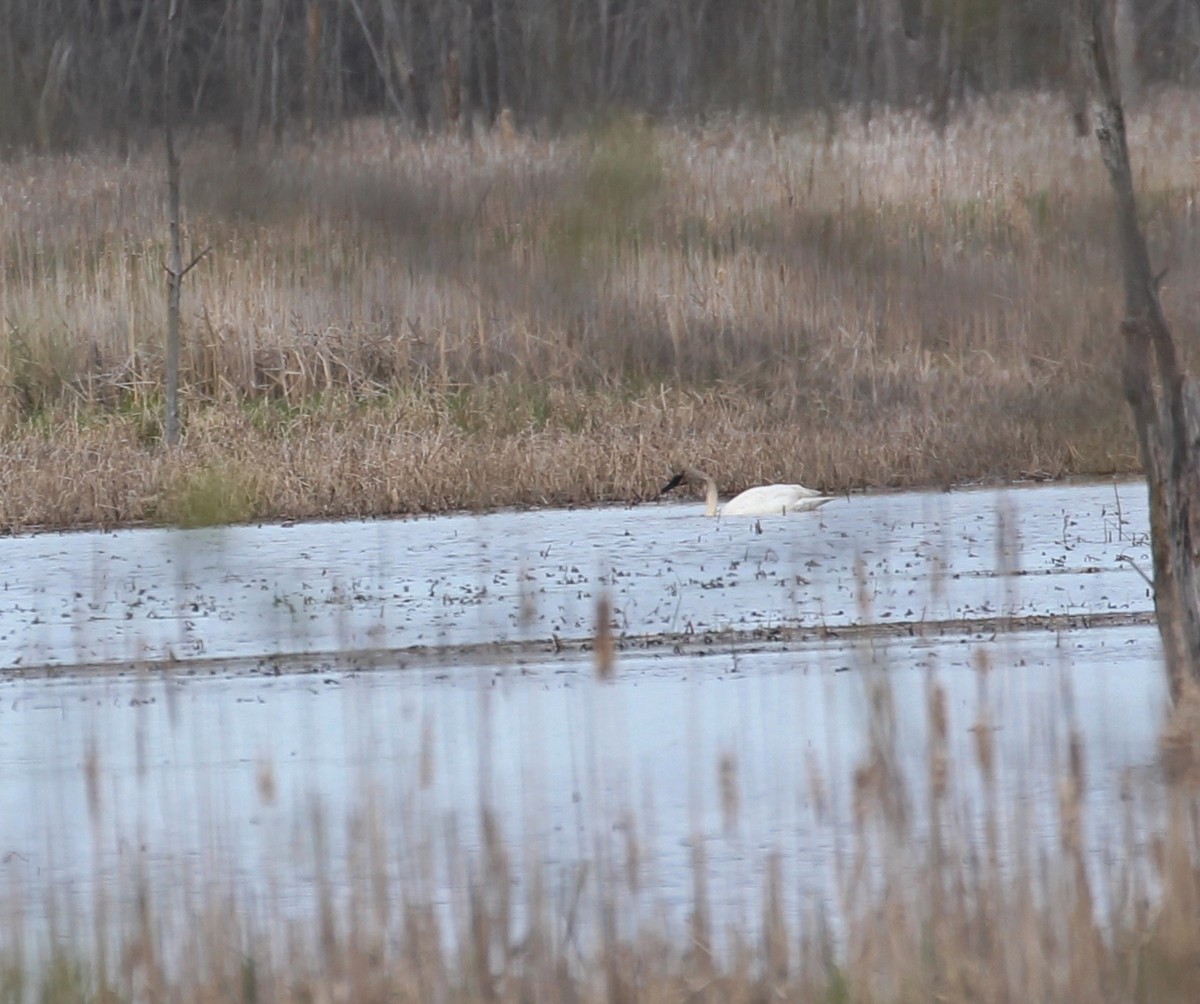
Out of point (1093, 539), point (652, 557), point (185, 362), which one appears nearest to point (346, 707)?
point (652, 557)

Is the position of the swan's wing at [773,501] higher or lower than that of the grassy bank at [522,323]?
lower

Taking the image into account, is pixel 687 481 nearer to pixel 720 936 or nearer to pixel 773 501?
pixel 773 501

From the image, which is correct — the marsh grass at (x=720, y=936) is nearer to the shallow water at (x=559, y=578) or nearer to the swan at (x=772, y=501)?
the shallow water at (x=559, y=578)

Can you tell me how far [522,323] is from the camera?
58.3 ft

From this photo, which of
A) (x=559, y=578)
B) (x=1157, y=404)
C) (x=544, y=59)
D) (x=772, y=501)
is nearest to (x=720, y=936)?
(x=1157, y=404)

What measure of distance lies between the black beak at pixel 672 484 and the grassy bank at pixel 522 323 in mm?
175

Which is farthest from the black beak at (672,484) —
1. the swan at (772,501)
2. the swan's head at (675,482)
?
the swan at (772,501)

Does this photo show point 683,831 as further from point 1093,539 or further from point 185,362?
point 185,362

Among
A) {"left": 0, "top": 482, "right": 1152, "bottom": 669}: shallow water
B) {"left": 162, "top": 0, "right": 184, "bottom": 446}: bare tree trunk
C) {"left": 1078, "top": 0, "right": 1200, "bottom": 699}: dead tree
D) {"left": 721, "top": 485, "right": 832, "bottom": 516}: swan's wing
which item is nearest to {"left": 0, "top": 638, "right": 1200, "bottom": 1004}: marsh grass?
{"left": 1078, "top": 0, "right": 1200, "bottom": 699}: dead tree

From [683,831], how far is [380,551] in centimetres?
616

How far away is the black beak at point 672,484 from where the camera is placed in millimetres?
13977

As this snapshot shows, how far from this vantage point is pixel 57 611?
1062 cm

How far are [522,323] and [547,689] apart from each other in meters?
9.68

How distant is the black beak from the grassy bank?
18 centimetres
